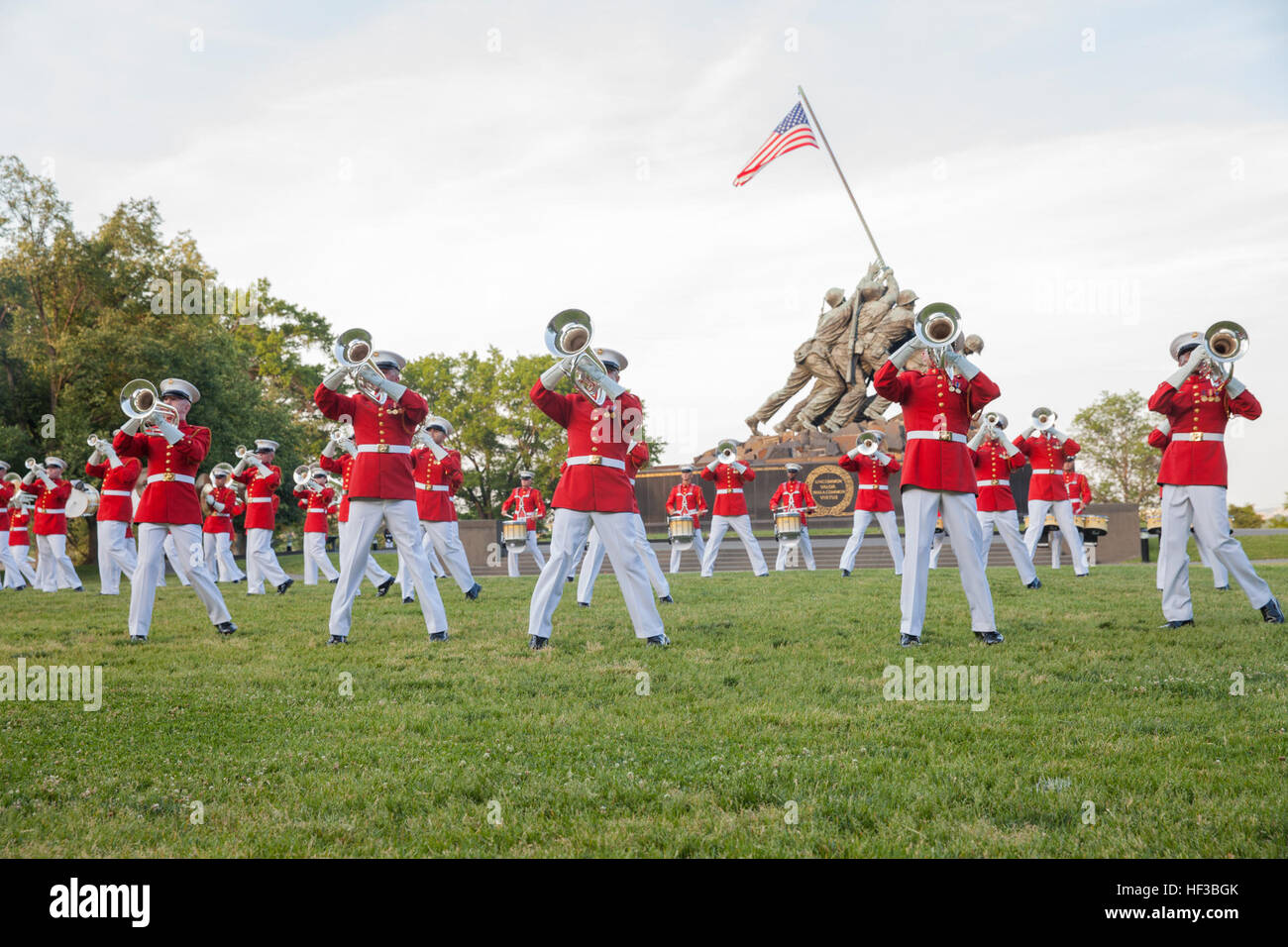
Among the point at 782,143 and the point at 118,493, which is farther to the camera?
the point at 782,143

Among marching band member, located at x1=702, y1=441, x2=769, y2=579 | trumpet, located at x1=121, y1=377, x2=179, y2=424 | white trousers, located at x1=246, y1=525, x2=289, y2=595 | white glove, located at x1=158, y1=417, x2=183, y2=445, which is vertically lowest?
white trousers, located at x1=246, y1=525, x2=289, y2=595

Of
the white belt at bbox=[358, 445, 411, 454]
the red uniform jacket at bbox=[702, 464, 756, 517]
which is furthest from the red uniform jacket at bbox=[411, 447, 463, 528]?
the red uniform jacket at bbox=[702, 464, 756, 517]

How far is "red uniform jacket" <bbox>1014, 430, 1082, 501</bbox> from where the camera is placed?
15.4 metres

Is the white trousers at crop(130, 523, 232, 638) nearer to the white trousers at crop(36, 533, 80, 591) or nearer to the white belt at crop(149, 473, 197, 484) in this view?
the white belt at crop(149, 473, 197, 484)

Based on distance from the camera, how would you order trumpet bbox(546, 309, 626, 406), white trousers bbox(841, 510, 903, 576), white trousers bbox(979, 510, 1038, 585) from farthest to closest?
white trousers bbox(841, 510, 903, 576) < white trousers bbox(979, 510, 1038, 585) < trumpet bbox(546, 309, 626, 406)

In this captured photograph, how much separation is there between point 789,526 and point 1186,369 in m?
11.0

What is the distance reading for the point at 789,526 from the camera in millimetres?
19766

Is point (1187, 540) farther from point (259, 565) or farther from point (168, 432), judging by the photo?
point (259, 565)

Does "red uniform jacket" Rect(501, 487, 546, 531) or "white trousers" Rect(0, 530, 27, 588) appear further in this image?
"red uniform jacket" Rect(501, 487, 546, 531)

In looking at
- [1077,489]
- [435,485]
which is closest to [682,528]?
[435,485]

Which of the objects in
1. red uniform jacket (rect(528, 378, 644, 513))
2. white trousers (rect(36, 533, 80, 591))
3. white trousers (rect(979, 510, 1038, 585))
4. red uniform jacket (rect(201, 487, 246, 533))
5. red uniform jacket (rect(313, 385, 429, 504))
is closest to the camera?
red uniform jacket (rect(528, 378, 644, 513))

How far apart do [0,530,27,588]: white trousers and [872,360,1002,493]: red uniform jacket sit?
1757 cm

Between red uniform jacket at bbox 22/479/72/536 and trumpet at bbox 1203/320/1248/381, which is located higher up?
trumpet at bbox 1203/320/1248/381
